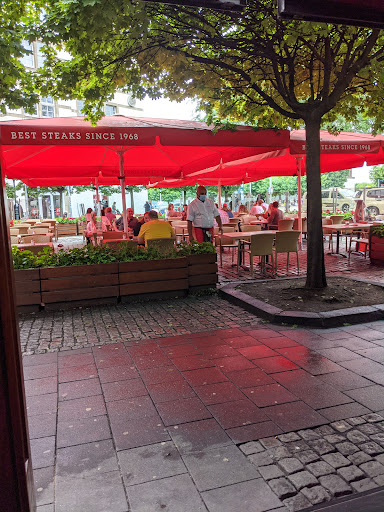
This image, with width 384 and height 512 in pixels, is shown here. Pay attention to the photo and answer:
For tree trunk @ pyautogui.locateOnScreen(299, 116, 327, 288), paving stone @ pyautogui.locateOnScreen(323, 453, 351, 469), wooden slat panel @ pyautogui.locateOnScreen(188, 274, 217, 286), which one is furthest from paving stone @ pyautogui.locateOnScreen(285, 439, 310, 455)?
wooden slat panel @ pyautogui.locateOnScreen(188, 274, 217, 286)

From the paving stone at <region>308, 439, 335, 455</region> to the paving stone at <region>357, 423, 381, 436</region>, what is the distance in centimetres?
34

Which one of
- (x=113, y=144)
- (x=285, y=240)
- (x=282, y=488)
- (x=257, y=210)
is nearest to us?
(x=282, y=488)

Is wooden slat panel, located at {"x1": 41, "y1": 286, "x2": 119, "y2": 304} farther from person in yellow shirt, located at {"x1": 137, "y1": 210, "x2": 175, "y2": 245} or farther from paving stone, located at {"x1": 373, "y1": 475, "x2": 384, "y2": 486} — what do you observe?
paving stone, located at {"x1": 373, "y1": 475, "x2": 384, "y2": 486}

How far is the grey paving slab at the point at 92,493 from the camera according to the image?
2.39m

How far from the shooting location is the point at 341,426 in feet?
10.4

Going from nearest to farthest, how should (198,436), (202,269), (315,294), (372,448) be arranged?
1. (372,448)
2. (198,436)
3. (315,294)
4. (202,269)

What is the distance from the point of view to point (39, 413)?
351 centimetres

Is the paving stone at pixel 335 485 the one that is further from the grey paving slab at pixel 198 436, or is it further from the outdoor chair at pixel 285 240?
the outdoor chair at pixel 285 240

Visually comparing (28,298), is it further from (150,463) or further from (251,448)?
(251,448)

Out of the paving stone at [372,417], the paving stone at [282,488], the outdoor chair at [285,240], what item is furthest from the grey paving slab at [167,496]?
the outdoor chair at [285,240]

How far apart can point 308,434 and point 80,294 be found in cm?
466

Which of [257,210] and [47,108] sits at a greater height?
[47,108]

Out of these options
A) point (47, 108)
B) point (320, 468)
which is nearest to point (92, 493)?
point (320, 468)

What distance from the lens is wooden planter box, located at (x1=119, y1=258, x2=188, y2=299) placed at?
707 centimetres
